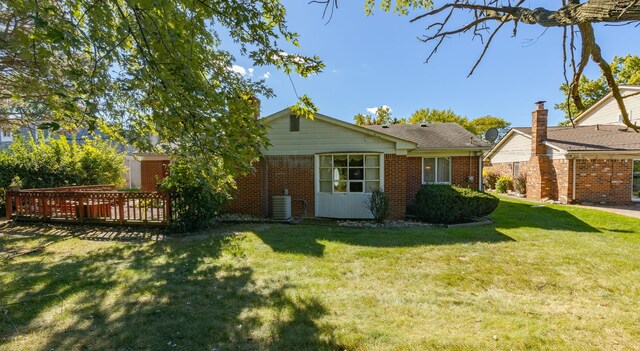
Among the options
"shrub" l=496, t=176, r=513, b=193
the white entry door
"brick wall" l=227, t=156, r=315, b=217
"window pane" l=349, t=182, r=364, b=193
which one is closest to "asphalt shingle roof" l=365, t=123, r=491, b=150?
the white entry door

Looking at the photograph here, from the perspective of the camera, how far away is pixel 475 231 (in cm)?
891

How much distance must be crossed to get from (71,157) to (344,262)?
15444mm

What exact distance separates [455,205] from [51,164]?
17.0 m

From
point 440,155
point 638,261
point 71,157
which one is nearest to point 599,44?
point 638,261

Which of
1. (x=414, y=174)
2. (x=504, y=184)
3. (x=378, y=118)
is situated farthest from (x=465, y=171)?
(x=378, y=118)

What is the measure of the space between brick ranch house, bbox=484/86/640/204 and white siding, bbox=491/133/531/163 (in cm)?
6

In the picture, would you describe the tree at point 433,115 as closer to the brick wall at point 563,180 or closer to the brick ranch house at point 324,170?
the brick wall at point 563,180

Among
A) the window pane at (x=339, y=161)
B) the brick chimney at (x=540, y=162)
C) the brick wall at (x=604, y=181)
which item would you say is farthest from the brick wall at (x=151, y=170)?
the brick wall at (x=604, y=181)

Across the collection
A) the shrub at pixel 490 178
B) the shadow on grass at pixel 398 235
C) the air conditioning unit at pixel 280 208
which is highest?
the shrub at pixel 490 178

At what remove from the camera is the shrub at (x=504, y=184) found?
20047mm

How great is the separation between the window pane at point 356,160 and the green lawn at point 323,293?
3671mm

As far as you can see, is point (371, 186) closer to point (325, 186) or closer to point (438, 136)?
point (325, 186)

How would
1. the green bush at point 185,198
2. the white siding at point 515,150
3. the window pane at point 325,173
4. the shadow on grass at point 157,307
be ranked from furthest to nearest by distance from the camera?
1. the white siding at point 515,150
2. the window pane at point 325,173
3. the green bush at point 185,198
4. the shadow on grass at point 157,307

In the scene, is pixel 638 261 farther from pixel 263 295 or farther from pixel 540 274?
pixel 263 295
